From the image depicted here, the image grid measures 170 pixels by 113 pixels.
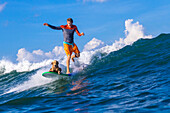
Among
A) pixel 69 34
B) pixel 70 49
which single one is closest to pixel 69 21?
pixel 69 34

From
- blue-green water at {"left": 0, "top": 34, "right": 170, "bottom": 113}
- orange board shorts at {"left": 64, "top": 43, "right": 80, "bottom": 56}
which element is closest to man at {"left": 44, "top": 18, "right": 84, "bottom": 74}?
A: orange board shorts at {"left": 64, "top": 43, "right": 80, "bottom": 56}

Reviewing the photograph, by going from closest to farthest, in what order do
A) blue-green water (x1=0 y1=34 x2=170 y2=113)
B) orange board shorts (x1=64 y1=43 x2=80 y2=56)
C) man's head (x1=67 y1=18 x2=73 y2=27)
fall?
blue-green water (x1=0 y1=34 x2=170 y2=113), man's head (x1=67 y1=18 x2=73 y2=27), orange board shorts (x1=64 y1=43 x2=80 y2=56)

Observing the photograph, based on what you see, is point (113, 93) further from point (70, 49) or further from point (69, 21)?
point (69, 21)

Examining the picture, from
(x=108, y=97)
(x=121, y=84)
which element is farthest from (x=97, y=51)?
(x=108, y=97)

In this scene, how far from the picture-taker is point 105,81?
320 inches

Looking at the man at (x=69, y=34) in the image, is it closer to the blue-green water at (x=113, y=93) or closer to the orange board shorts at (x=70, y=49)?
the orange board shorts at (x=70, y=49)

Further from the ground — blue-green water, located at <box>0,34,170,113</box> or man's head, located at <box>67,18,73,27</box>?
man's head, located at <box>67,18,73,27</box>

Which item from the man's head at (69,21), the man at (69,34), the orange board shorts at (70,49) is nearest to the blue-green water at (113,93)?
the orange board shorts at (70,49)

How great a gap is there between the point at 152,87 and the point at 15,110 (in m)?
4.08

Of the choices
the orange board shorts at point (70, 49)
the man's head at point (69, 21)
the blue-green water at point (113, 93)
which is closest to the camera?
the blue-green water at point (113, 93)

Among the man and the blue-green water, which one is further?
the man

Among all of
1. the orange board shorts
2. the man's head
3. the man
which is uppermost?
the man's head

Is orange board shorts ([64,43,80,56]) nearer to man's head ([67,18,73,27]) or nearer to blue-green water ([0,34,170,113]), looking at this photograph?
man's head ([67,18,73,27])

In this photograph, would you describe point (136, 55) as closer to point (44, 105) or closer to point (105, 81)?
point (105, 81)
